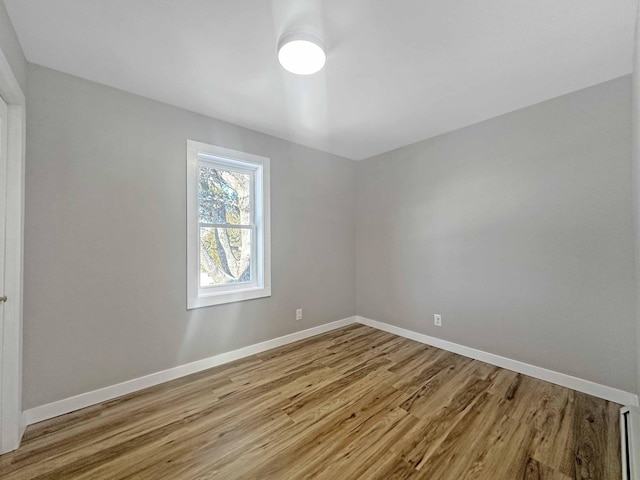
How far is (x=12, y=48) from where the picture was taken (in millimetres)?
1499

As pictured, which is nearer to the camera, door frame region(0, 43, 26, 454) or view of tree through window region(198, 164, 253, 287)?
door frame region(0, 43, 26, 454)

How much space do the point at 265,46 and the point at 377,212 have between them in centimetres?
245

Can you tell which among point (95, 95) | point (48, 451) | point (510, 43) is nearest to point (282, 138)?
point (95, 95)

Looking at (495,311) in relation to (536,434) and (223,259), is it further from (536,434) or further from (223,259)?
(223,259)

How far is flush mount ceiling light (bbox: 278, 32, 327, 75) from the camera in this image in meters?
1.53

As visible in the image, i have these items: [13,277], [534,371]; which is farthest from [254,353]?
[534,371]

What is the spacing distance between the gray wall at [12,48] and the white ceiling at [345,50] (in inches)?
1.9

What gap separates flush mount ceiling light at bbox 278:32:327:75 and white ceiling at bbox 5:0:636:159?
2.3 inches

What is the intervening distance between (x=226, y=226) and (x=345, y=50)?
192 centimetres

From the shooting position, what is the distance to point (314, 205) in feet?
11.3

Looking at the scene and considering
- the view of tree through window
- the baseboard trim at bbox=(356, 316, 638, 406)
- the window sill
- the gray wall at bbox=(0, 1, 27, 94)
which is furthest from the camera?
the view of tree through window

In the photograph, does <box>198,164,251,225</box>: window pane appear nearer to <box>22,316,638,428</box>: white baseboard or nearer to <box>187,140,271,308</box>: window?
<box>187,140,271,308</box>: window

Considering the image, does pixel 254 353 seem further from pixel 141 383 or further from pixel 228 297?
pixel 141 383

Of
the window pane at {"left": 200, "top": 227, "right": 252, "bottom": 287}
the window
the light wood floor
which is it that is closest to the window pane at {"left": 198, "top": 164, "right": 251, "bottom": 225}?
the window
